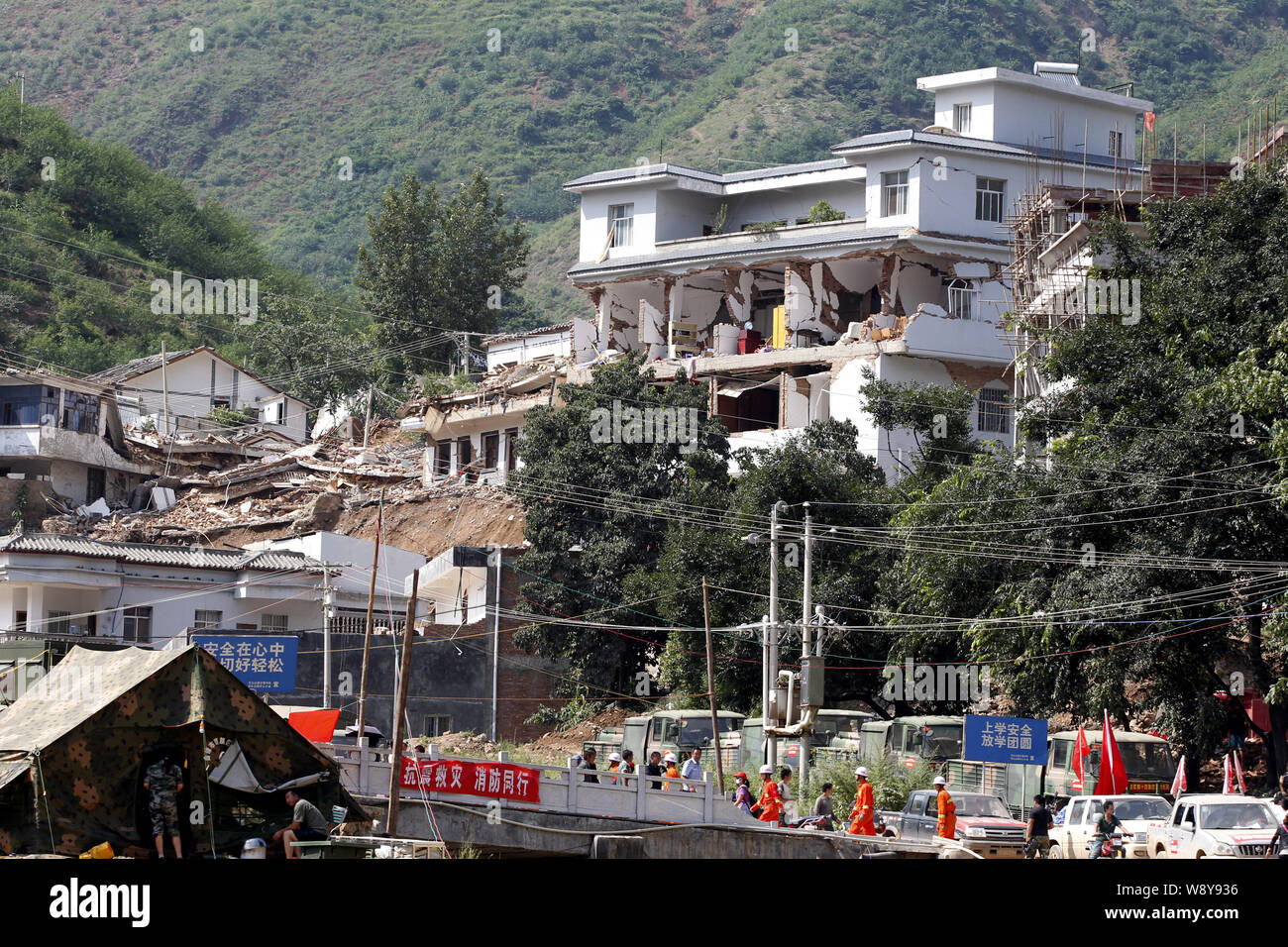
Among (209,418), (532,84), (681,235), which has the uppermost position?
(532,84)

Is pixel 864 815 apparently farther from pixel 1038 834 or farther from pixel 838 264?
pixel 838 264

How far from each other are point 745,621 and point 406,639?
70.0 ft

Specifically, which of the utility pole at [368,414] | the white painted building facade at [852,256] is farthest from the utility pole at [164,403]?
the white painted building facade at [852,256]

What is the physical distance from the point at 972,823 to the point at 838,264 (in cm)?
3645

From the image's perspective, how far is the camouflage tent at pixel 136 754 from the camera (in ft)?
70.0

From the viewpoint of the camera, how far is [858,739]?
40438mm

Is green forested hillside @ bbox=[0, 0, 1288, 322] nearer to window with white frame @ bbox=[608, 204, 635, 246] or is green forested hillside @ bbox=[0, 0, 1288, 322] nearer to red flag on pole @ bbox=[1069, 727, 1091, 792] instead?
window with white frame @ bbox=[608, 204, 635, 246]

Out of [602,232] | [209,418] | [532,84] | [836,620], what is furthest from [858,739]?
[532,84]

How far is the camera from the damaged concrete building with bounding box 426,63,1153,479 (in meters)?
59.4

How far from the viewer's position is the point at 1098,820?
85.6ft

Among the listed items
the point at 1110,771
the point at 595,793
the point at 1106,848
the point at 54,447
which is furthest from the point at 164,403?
the point at 1106,848

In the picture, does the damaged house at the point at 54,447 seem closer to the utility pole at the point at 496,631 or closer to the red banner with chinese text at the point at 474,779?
the utility pole at the point at 496,631
